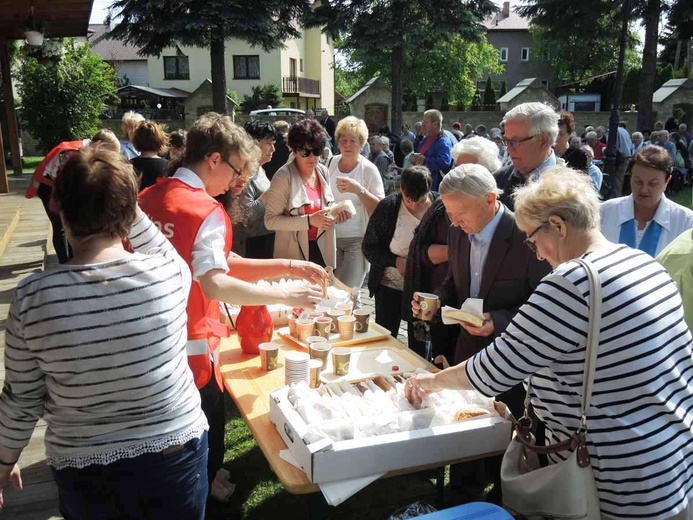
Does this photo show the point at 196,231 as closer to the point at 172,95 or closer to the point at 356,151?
the point at 356,151

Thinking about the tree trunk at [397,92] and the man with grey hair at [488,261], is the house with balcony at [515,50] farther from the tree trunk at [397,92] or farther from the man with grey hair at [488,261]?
the man with grey hair at [488,261]

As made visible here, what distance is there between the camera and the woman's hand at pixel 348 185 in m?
4.05

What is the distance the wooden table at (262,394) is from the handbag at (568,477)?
0.22m

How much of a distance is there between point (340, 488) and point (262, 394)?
0.70 metres

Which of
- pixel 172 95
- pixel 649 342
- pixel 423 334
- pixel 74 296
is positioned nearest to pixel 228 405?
pixel 423 334

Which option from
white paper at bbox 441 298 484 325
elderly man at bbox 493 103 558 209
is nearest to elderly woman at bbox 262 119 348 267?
elderly man at bbox 493 103 558 209

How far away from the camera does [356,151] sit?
4332 mm

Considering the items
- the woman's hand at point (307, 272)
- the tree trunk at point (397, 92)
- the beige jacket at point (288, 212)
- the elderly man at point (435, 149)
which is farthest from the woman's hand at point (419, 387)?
the tree trunk at point (397, 92)

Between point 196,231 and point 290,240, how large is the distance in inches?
74.2

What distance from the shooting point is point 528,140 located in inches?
123

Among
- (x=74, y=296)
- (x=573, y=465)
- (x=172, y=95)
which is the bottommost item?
(x=573, y=465)

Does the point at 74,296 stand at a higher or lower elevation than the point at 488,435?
higher

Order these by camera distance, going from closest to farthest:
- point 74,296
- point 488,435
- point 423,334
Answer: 1. point 74,296
2. point 488,435
3. point 423,334

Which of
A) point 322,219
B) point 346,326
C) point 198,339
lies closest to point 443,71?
point 322,219
